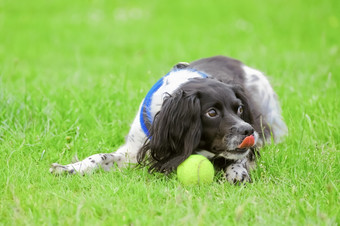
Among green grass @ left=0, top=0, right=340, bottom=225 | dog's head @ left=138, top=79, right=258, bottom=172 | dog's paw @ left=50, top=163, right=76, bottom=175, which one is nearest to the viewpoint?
green grass @ left=0, top=0, right=340, bottom=225

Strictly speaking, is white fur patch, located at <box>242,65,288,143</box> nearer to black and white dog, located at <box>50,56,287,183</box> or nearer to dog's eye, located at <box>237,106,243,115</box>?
black and white dog, located at <box>50,56,287,183</box>

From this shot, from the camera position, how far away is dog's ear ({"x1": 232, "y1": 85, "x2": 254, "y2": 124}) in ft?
12.1

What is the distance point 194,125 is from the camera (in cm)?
332

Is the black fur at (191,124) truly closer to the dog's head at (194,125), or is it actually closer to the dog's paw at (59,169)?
the dog's head at (194,125)

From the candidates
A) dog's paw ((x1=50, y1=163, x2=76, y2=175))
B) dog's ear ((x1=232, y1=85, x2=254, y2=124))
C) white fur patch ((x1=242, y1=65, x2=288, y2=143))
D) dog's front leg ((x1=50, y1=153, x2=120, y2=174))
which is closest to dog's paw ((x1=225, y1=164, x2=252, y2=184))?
dog's ear ((x1=232, y1=85, x2=254, y2=124))

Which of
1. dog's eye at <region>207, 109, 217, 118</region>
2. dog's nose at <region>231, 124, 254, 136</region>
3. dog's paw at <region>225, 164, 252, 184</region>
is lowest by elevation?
dog's paw at <region>225, 164, 252, 184</region>

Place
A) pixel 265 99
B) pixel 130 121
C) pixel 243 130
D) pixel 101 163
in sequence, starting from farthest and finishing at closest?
1. pixel 265 99
2. pixel 130 121
3. pixel 101 163
4. pixel 243 130

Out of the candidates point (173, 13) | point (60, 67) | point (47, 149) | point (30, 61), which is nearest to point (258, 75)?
point (47, 149)

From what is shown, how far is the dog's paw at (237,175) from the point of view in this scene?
329cm

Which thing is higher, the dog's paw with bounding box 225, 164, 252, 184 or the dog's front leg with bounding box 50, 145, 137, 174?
the dog's paw with bounding box 225, 164, 252, 184

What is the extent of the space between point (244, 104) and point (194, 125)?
621 mm

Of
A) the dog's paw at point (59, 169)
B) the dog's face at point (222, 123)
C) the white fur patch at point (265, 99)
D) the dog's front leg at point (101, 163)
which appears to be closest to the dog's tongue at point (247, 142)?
the dog's face at point (222, 123)

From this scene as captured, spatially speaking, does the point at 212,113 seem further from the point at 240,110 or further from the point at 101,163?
the point at 101,163

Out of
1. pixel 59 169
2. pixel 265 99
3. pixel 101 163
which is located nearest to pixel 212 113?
pixel 101 163
